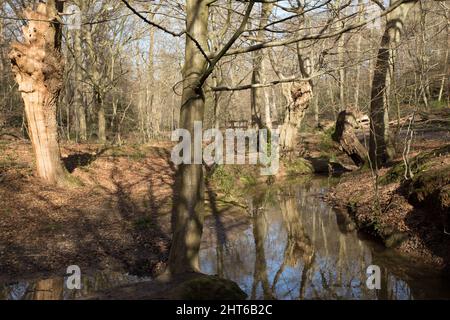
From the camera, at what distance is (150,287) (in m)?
5.02

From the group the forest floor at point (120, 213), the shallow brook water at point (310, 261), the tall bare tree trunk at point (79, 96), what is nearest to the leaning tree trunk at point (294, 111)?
the forest floor at point (120, 213)

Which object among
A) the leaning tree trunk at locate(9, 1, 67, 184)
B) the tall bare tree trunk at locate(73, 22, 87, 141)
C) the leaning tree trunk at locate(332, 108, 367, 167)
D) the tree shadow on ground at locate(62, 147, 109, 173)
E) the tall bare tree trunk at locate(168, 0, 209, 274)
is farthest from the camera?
the tall bare tree trunk at locate(73, 22, 87, 141)

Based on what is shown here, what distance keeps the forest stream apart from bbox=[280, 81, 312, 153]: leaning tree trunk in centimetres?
710

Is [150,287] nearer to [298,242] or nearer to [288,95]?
[298,242]

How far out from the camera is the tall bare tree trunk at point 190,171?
5410 mm

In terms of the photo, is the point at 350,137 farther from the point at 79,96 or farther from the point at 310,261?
the point at 79,96

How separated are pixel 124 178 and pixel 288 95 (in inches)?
336

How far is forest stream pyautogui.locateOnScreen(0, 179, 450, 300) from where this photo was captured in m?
6.27

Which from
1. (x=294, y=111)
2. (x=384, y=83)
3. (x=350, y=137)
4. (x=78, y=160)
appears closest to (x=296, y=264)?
(x=384, y=83)

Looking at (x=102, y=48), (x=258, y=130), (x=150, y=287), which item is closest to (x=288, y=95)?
(x=258, y=130)

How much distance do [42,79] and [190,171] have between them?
691cm

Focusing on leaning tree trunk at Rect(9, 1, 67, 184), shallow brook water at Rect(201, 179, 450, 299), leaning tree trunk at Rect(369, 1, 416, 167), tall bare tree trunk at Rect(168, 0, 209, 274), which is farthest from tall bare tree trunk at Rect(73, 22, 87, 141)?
tall bare tree trunk at Rect(168, 0, 209, 274)

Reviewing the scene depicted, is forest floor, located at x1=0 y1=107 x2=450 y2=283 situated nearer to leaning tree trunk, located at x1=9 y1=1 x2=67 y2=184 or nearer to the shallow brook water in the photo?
the shallow brook water
